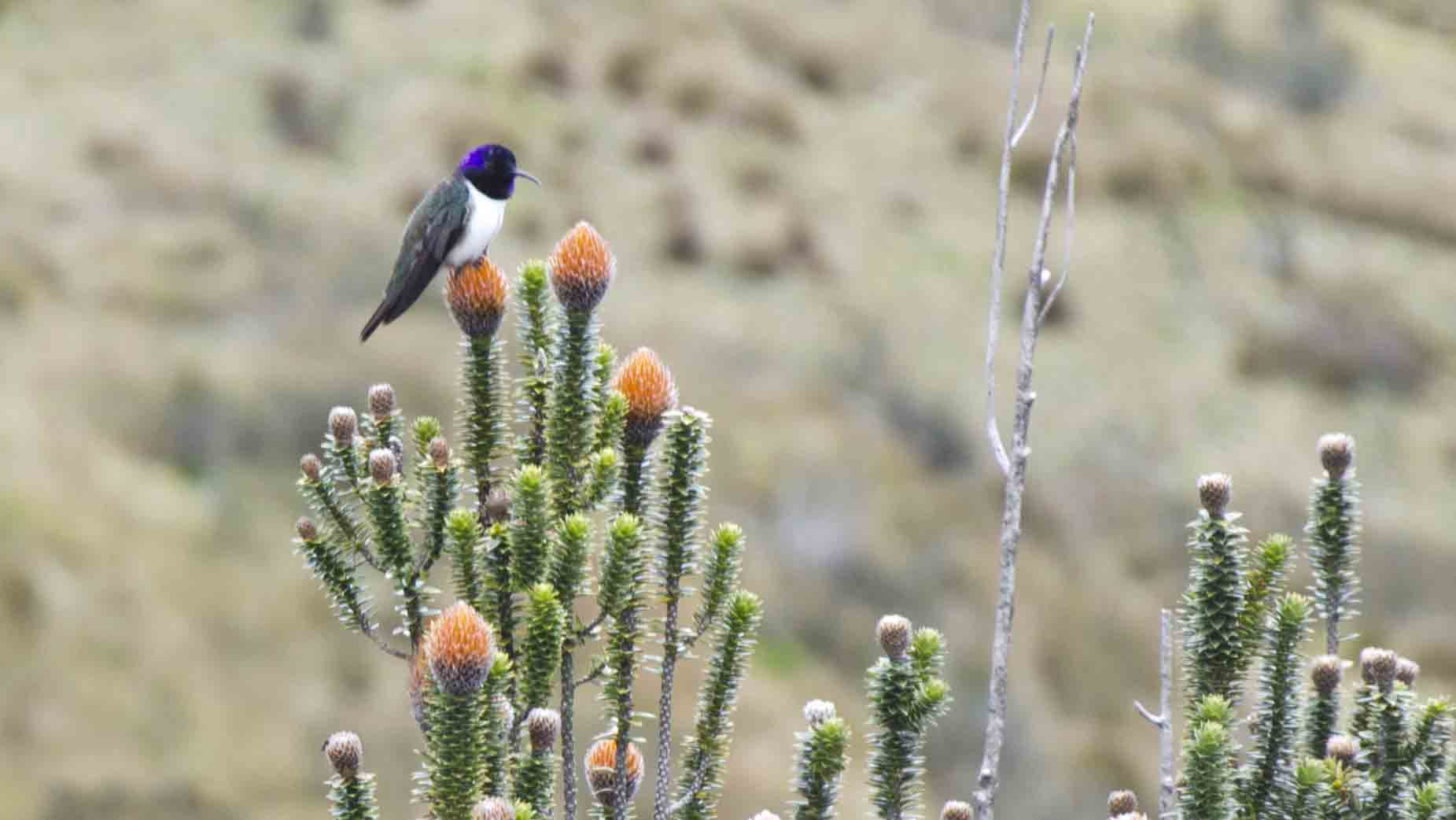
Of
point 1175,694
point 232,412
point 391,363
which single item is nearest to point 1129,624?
point 1175,694

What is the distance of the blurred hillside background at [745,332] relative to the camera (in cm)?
2261

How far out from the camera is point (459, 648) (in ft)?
12.6

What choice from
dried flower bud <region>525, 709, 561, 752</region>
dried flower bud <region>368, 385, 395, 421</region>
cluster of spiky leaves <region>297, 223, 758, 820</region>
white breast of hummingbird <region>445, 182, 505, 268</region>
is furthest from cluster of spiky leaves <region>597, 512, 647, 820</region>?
white breast of hummingbird <region>445, 182, 505, 268</region>

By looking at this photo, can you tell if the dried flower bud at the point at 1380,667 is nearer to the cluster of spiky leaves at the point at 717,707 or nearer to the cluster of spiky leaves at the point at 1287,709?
the cluster of spiky leaves at the point at 1287,709

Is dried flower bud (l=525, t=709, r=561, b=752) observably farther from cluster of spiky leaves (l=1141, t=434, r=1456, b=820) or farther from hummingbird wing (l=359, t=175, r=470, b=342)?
hummingbird wing (l=359, t=175, r=470, b=342)

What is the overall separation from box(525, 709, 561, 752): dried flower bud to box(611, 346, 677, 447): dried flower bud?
0.73 m

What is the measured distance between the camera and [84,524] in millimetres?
23281

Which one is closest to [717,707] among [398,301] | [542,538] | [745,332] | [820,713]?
[820,713]

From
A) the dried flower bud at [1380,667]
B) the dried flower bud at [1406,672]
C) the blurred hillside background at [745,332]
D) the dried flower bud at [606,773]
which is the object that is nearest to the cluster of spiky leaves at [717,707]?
the dried flower bud at [606,773]

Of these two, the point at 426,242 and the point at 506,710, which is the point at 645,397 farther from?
the point at 426,242

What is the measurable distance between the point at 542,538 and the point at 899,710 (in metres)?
0.99

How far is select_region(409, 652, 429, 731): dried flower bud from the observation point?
4344 millimetres

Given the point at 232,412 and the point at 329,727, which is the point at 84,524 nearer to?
the point at 232,412

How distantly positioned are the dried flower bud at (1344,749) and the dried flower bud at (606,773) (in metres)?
1.76
